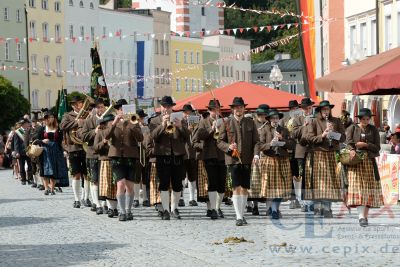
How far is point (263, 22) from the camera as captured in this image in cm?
12294

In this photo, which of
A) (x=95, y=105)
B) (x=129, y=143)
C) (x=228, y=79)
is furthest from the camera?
(x=228, y=79)

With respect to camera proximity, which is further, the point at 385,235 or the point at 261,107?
the point at 261,107

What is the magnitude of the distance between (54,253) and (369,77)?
652cm

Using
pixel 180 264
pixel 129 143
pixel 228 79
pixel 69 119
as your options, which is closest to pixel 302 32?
pixel 69 119

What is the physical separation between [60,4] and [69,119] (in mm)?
77816

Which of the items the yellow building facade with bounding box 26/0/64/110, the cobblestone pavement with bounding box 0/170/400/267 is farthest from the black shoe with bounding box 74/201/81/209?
the yellow building facade with bounding box 26/0/64/110

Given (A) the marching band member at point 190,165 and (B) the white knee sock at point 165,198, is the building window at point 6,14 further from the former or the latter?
(B) the white knee sock at point 165,198

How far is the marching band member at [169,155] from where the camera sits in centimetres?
2077

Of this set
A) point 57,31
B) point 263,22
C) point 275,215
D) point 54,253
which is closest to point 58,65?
point 57,31

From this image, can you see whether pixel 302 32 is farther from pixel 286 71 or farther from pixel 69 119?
pixel 286 71

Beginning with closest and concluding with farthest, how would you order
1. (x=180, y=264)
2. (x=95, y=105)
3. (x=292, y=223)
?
1. (x=180, y=264)
2. (x=292, y=223)
3. (x=95, y=105)

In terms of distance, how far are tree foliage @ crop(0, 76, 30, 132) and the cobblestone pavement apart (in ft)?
159

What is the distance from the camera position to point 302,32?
152ft

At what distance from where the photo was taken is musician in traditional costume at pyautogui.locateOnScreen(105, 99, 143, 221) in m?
21.0
